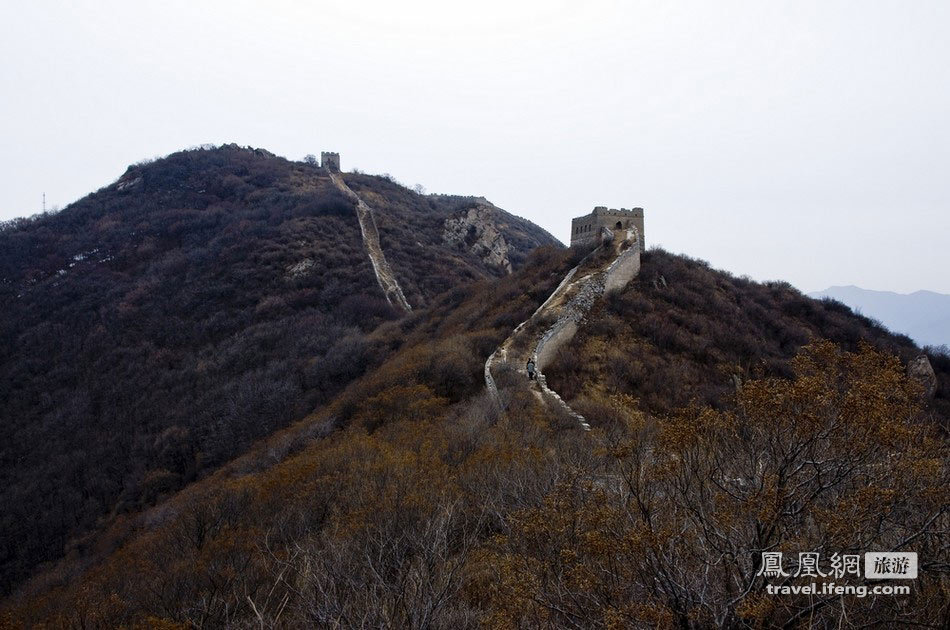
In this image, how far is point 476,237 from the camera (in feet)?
201

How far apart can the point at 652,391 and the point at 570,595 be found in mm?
15716

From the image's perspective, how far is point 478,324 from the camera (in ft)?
87.5

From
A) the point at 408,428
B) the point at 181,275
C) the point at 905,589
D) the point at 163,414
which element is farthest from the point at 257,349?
the point at 905,589

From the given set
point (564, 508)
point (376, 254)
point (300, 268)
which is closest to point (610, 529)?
point (564, 508)

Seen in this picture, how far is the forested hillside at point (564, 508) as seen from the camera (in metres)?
4.51

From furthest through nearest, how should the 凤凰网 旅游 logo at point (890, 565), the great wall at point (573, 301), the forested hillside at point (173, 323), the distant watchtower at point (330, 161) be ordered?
the distant watchtower at point (330, 161)
the forested hillside at point (173, 323)
the great wall at point (573, 301)
the 凤凰网 旅游 logo at point (890, 565)

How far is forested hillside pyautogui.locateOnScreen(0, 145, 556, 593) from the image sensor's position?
93.0 ft

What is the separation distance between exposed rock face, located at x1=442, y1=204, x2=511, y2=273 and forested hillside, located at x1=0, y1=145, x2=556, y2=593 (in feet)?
4.90

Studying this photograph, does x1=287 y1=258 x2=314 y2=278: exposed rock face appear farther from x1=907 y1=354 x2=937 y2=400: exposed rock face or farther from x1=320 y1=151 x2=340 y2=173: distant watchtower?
x1=907 y1=354 x2=937 y2=400: exposed rock face

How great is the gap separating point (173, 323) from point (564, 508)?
4521 cm

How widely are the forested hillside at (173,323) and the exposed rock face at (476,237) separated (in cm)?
149

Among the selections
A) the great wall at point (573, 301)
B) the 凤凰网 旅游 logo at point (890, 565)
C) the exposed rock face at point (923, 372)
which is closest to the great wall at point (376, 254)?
the great wall at point (573, 301)

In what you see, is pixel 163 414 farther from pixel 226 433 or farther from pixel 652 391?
pixel 652 391

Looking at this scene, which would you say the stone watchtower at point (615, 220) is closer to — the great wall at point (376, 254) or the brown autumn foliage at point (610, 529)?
the great wall at point (376, 254)
